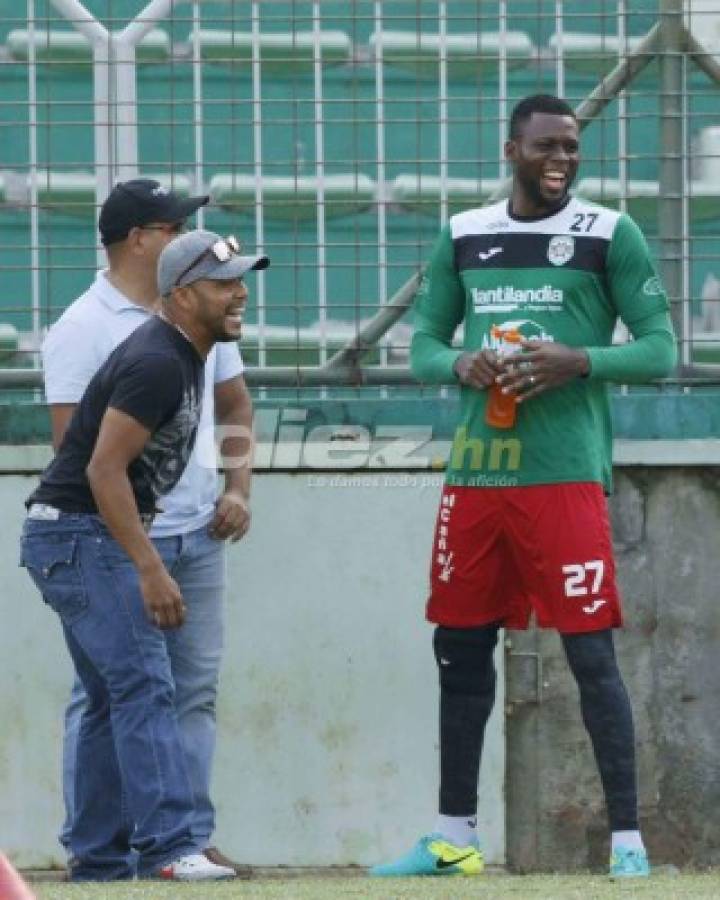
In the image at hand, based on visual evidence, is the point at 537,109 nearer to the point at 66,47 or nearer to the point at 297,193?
the point at 297,193

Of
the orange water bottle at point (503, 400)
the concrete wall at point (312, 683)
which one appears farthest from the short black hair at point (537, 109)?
the concrete wall at point (312, 683)

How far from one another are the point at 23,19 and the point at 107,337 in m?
1.45

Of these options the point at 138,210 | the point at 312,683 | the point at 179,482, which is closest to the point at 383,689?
the point at 312,683

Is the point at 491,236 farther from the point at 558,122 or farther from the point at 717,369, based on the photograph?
the point at 717,369

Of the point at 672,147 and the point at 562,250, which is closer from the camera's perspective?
the point at 562,250

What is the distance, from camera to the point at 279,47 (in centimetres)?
815

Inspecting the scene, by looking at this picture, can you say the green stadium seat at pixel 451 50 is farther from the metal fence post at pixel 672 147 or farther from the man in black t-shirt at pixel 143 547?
the man in black t-shirt at pixel 143 547

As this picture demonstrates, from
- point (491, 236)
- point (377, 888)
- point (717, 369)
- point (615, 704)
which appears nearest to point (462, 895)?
point (377, 888)

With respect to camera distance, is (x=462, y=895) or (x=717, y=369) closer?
(x=462, y=895)

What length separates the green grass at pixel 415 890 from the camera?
19.4 feet

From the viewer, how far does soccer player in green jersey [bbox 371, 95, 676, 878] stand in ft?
22.1

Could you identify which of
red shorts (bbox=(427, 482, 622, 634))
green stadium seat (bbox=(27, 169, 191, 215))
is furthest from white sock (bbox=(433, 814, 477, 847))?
green stadium seat (bbox=(27, 169, 191, 215))

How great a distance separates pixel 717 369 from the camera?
7992 mm

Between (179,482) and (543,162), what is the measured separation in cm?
130
